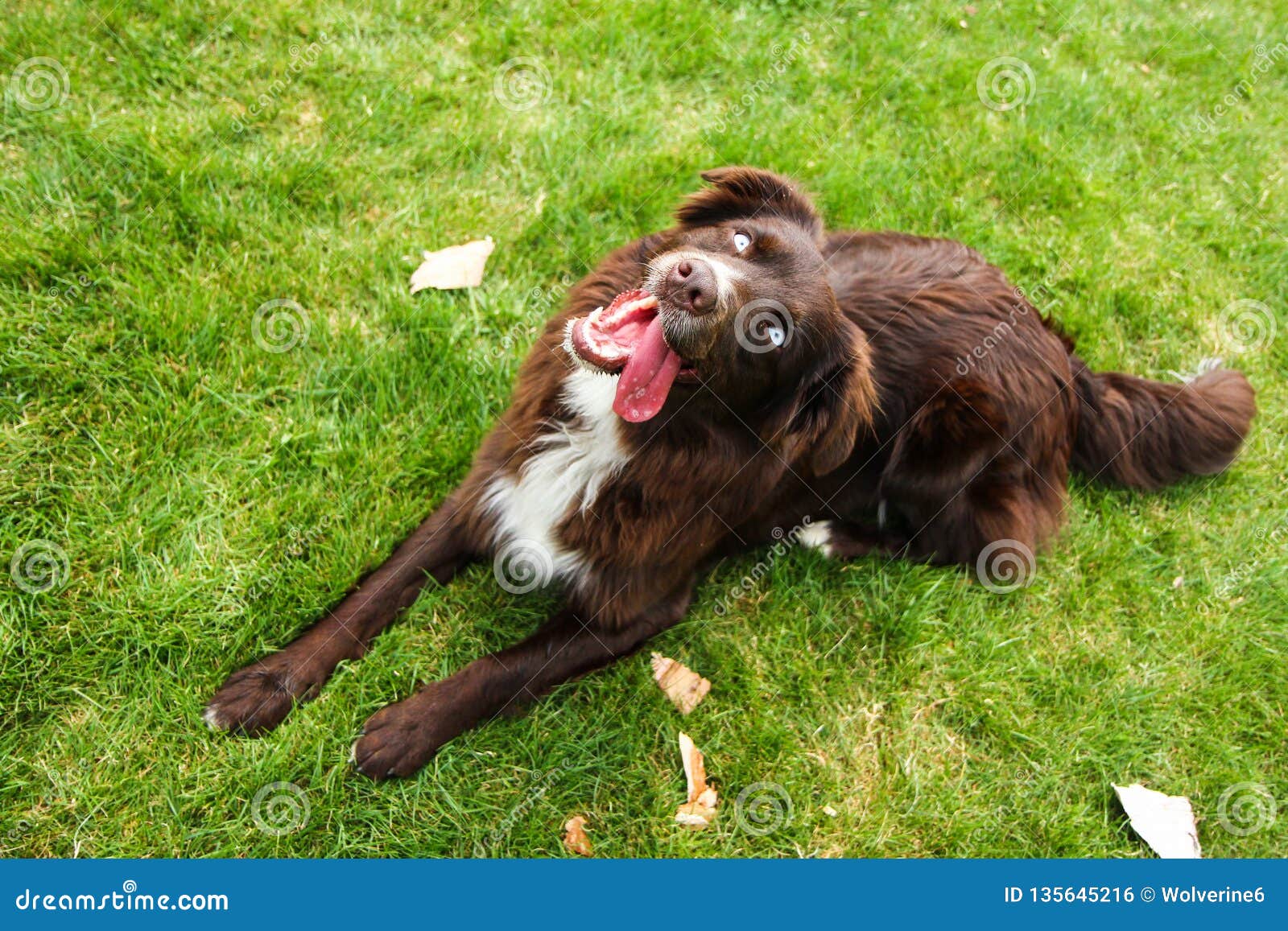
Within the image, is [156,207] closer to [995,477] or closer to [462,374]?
[462,374]

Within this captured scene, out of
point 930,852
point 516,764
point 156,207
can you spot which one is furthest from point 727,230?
point 156,207

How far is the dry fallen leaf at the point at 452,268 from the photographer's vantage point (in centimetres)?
407

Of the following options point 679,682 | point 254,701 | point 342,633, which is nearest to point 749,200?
point 679,682

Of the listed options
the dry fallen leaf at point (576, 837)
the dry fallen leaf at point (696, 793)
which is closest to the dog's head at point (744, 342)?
the dry fallen leaf at point (696, 793)

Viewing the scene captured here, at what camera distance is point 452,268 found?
4145mm

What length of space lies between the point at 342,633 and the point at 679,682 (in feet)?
4.14

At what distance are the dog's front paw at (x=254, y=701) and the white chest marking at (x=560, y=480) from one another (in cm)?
87

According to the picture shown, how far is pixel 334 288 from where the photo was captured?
3994mm

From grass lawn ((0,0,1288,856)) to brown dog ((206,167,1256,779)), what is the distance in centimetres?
16

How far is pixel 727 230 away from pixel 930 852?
236cm

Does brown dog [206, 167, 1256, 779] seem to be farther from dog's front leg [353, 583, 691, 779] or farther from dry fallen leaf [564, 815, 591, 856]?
dry fallen leaf [564, 815, 591, 856]

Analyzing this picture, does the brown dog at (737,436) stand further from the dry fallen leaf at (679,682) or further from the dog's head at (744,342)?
the dry fallen leaf at (679,682)

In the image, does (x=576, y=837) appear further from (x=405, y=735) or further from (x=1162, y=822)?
(x=1162, y=822)

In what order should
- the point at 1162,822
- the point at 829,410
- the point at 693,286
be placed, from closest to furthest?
1. the point at 693,286
2. the point at 829,410
3. the point at 1162,822
